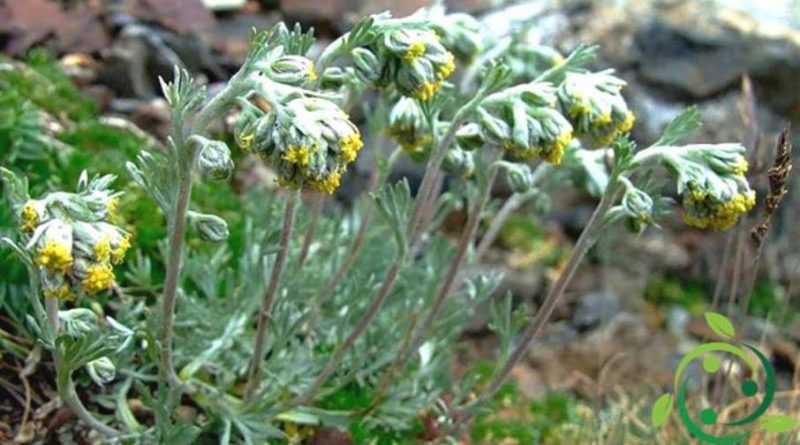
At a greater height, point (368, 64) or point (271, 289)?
point (368, 64)

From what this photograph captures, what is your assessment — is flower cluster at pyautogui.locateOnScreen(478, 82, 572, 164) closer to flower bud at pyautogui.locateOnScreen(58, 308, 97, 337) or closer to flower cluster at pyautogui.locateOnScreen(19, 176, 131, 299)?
flower cluster at pyautogui.locateOnScreen(19, 176, 131, 299)

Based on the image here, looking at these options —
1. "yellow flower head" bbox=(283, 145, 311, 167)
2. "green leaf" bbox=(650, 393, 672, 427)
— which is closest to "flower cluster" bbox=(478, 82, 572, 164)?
"yellow flower head" bbox=(283, 145, 311, 167)

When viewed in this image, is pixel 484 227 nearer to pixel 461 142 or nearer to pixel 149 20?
pixel 149 20

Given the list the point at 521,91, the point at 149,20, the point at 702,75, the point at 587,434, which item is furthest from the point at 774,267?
the point at 521,91

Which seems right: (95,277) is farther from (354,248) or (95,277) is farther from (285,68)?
(354,248)

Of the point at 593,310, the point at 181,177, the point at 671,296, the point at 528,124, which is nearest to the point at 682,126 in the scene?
the point at 528,124
